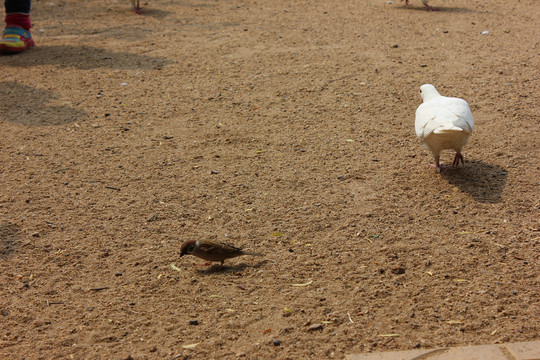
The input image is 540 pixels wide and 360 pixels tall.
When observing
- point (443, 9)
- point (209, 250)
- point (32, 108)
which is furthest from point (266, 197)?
point (443, 9)

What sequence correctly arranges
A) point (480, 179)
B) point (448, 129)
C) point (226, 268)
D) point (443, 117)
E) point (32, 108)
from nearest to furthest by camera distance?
point (226, 268), point (448, 129), point (443, 117), point (480, 179), point (32, 108)

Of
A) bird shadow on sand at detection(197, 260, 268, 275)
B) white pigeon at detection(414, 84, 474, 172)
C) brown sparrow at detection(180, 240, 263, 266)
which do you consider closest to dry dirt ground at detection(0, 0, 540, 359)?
bird shadow on sand at detection(197, 260, 268, 275)

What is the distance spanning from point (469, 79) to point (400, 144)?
1.93 meters

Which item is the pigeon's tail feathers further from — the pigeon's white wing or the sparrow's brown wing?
the sparrow's brown wing

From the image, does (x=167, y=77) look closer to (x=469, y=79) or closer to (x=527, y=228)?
(x=469, y=79)

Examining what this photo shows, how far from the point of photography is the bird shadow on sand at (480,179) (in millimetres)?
4086

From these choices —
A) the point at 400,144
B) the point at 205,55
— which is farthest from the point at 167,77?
the point at 400,144

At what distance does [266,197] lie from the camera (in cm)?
420

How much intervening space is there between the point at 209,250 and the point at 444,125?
79.9 inches

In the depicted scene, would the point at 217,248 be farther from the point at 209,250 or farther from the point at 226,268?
the point at 226,268

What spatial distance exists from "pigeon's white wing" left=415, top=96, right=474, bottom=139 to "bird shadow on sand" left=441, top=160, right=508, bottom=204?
48 cm

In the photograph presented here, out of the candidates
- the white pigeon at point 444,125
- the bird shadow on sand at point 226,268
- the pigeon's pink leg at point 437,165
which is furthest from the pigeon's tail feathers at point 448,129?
the bird shadow on sand at point 226,268

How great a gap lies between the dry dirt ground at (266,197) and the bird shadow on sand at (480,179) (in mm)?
22

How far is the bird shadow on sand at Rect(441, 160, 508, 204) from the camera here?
4.09m
